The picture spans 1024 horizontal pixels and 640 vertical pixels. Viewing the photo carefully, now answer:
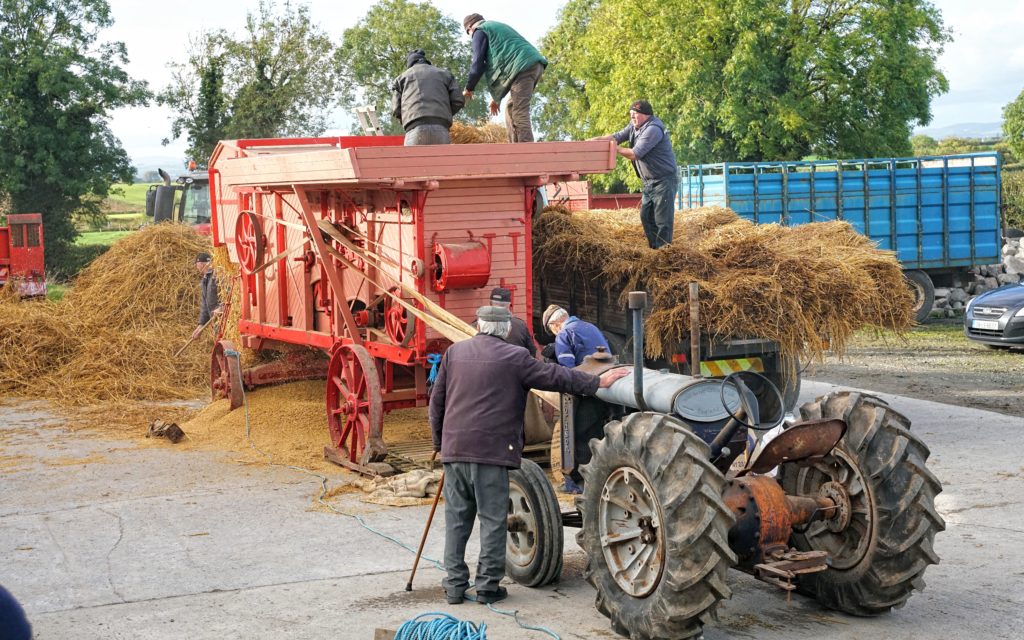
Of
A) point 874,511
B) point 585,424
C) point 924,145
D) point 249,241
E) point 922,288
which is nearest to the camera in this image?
point 874,511

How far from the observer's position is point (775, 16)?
24.8 m

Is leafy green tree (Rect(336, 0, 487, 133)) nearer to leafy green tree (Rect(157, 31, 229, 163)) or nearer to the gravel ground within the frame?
leafy green tree (Rect(157, 31, 229, 163))

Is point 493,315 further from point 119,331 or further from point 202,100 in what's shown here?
point 202,100

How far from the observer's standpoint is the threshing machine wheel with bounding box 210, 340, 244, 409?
39.2ft

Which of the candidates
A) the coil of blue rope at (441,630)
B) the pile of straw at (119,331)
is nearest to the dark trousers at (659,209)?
the coil of blue rope at (441,630)

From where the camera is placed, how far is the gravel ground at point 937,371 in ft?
43.4

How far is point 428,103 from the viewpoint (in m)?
10.5

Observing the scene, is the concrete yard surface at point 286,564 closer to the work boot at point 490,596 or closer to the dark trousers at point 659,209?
the work boot at point 490,596

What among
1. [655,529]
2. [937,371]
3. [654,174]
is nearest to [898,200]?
[937,371]

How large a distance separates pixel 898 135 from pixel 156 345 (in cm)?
1693

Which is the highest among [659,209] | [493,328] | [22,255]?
[659,209]

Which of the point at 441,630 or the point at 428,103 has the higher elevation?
the point at 428,103

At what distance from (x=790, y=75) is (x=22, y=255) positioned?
16.1 meters

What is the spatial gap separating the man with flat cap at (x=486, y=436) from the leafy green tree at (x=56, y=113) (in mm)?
24958
